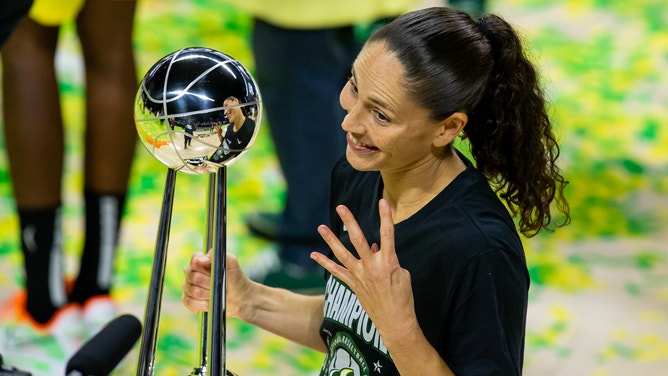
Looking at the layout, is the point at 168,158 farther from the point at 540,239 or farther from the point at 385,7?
the point at 540,239

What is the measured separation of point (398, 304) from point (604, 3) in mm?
4169

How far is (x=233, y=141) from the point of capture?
860mm

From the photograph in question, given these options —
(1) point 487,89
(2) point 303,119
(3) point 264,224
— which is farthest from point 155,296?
(3) point 264,224

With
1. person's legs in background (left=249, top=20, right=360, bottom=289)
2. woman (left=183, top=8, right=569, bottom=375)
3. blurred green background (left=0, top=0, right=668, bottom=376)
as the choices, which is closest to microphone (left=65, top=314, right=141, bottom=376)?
woman (left=183, top=8, right=569, bottom=375)

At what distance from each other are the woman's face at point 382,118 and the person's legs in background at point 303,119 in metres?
1.41

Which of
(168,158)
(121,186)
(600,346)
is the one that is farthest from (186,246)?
(168,158)

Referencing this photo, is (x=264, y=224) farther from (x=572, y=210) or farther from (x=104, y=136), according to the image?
(x=572, y=210)

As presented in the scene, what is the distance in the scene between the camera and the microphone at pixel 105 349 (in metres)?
0.86

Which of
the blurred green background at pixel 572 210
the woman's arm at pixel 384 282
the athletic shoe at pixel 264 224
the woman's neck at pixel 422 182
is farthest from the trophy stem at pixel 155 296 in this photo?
the athletic shoe at pixel 264 224

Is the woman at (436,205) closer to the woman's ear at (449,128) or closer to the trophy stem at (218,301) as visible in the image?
the woman's ear at (449,128)

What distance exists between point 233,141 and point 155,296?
148 mm

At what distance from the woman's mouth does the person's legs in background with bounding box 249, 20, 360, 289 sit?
1437 millimetres

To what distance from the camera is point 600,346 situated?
2479mm

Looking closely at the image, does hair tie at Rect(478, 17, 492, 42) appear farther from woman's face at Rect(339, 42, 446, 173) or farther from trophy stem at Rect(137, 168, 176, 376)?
trophy stem at Rect(137, 168, 176, 376)
